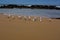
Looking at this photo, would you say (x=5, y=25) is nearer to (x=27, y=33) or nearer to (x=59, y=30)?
(x=27, y=33)

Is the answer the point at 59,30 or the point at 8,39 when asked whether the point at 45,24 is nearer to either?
the point at 59,30

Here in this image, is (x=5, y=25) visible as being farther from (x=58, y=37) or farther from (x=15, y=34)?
(x=58, y=37)

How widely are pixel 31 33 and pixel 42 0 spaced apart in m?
14.0

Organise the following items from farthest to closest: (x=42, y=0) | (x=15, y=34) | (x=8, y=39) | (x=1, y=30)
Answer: (x=42, y=0) → (x=1, y=30) → (x=15, y=34) → (x=8, y=39)

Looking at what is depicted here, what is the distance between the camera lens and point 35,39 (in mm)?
5016

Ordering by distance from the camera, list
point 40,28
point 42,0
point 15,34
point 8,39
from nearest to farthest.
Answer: point 8,39
point 15,34
point 40,28
point 42,0

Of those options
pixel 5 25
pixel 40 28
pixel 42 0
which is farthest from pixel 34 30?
pixel 42 0

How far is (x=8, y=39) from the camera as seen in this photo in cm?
493

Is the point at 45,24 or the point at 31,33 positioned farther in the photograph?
the point at 45,24

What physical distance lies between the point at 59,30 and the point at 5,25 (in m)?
2.01

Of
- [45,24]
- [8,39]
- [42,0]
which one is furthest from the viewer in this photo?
[42,0]

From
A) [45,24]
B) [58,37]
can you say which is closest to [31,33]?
[58,37]

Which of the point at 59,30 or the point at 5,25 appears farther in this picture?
the point at 5,25

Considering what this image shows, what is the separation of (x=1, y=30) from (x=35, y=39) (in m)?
1.35
